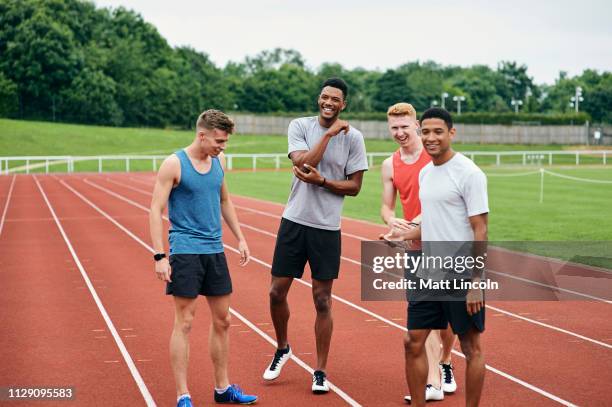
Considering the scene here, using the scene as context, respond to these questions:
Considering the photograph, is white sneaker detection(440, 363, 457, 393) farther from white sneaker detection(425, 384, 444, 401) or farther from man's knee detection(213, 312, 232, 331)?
man's knee detection(213, 312, 232, 331)

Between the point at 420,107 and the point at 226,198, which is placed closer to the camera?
the point at 226,198

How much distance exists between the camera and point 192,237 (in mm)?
6121

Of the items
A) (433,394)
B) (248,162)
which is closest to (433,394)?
(433,394)

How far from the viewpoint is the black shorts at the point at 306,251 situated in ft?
22.0

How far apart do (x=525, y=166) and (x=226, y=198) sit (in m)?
43.4

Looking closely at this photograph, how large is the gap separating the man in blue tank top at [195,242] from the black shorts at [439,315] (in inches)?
56.1

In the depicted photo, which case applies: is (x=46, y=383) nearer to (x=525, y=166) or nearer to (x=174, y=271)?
(x=174, y=271)

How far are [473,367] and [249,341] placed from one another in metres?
3.37

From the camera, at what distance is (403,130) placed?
6.39m

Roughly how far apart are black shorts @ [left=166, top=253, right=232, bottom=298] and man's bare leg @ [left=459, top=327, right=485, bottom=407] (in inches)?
69.9

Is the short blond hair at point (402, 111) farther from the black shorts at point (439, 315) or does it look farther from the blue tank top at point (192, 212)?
the black shorts at point (439, 315)

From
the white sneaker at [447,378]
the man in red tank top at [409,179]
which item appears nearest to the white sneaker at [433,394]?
the man in red tank top at [409,179]

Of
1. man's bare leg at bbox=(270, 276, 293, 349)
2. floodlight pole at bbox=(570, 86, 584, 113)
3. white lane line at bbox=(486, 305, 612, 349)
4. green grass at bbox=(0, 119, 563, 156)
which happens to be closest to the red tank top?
man's bare leg at bbox=(270, 276, 293, 349)

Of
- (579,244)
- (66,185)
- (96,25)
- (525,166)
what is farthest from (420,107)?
(579,244)
